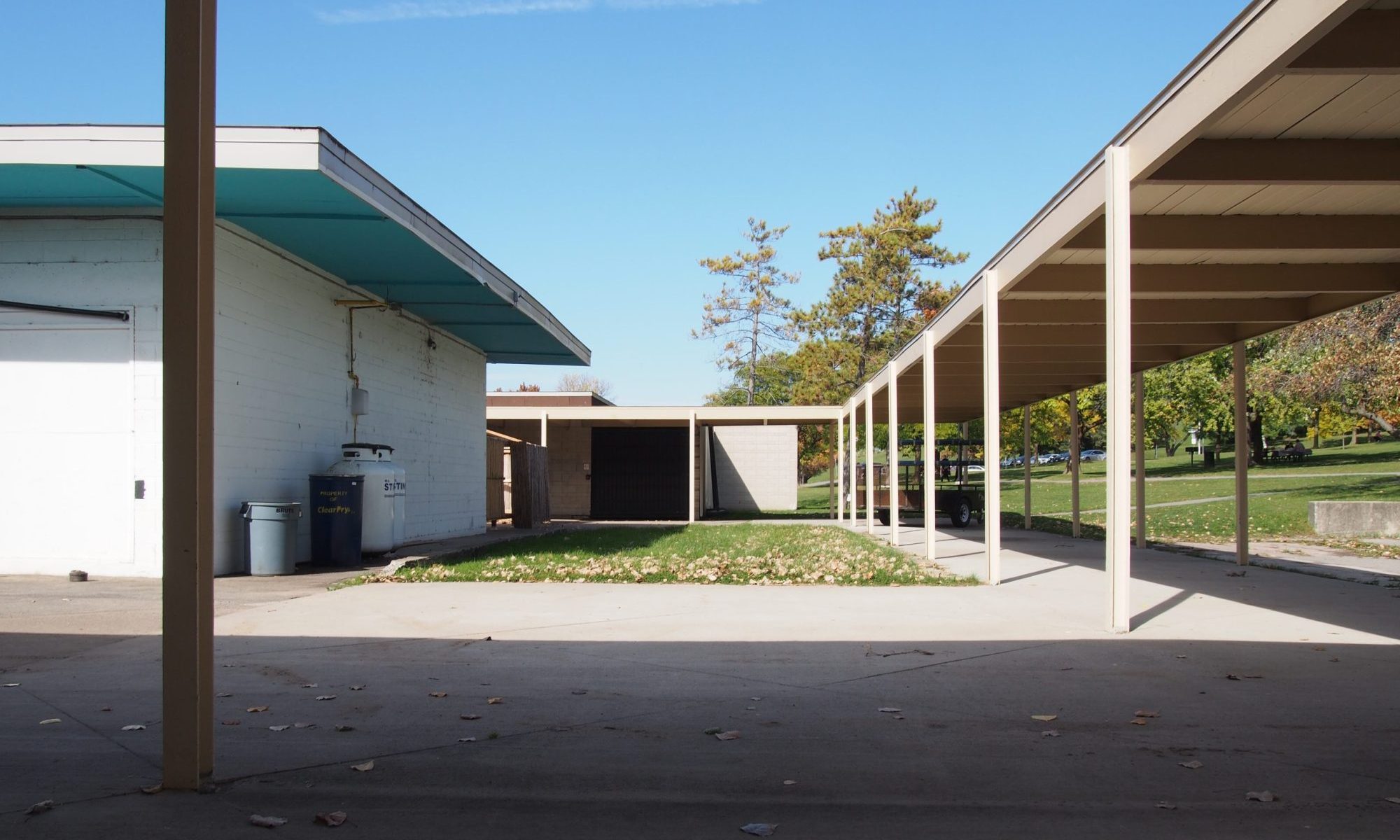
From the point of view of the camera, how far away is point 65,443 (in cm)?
1202

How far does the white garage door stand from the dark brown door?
2318cm

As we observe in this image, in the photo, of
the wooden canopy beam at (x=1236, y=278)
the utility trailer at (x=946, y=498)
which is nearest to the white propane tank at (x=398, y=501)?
the wooden canopy beam at (x=1236, y=278)

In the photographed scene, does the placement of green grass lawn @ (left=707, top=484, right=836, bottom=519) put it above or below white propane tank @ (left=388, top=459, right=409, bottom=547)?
below

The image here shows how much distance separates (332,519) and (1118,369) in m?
10.2

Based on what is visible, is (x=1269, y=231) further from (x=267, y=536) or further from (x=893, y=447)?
(x=267, y=536)

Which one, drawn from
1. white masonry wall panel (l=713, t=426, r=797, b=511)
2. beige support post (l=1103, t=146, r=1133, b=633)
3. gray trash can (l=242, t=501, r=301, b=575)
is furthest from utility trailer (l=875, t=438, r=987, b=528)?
beige support post (l=1103, t=146, r=1133, b=633)

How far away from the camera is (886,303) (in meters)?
44.0

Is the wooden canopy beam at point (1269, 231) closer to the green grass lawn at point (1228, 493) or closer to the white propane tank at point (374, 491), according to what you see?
the white propane tank at point (374, 491)

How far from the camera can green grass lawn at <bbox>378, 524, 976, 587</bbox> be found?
484 inches

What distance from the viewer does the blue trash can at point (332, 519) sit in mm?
13844

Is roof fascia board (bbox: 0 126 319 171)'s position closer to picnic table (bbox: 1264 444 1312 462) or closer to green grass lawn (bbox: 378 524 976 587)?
green grass lawn (bbox: 378 524 976 587)

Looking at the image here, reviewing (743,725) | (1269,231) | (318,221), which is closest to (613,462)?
(318,221)

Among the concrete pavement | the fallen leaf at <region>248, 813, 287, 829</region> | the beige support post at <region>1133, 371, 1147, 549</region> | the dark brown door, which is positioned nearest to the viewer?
the fallen leaf at <region>248, 813, 287, 829</region>

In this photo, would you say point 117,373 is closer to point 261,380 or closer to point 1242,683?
point 261,380
